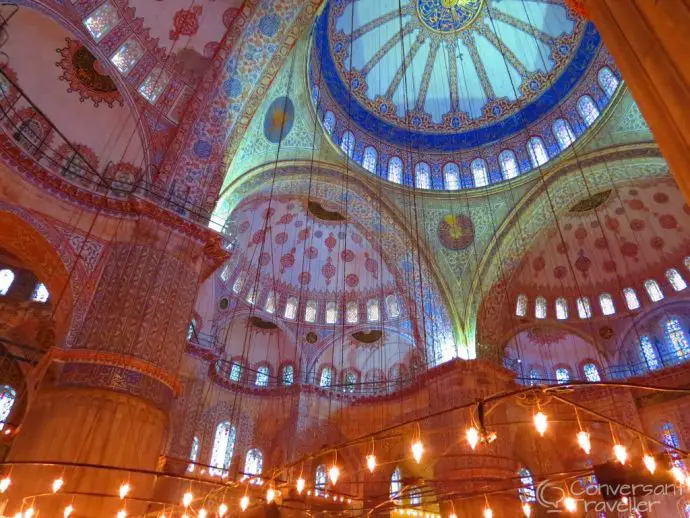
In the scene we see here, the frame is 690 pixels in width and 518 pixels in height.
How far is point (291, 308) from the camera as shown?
55.3 ft

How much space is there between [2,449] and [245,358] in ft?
22.4

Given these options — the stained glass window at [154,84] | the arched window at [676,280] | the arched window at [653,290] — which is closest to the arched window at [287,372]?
the stained glass window at [154,84]

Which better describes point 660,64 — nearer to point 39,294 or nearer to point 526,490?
point 39,294

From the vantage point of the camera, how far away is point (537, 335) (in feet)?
55.4

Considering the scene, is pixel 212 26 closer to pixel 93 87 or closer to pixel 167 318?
pixel 93 87

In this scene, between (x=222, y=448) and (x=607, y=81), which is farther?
(x=222, y=448)

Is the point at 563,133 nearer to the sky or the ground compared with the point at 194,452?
nearer to the sky

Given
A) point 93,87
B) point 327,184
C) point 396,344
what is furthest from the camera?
point 396,344

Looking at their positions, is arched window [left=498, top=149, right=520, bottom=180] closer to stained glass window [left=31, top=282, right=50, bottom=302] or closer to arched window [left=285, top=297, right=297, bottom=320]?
arched window [left=285, top=297, right=297, bottom=320]

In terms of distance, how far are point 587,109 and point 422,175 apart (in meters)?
4.97

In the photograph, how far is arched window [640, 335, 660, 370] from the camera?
48.5 ft

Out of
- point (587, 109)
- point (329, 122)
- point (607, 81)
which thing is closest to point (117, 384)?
point (329, 122)

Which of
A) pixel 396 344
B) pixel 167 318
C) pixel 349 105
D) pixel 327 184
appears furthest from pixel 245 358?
pixel 349 105

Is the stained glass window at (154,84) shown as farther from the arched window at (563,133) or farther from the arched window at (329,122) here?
the arched window at (563,133)
